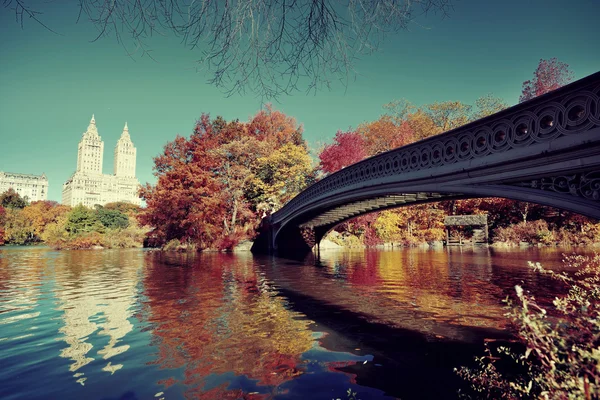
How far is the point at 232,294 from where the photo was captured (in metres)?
7.24

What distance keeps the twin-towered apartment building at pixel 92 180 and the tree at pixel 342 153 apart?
137023mm

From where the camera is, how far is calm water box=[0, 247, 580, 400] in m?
2.82

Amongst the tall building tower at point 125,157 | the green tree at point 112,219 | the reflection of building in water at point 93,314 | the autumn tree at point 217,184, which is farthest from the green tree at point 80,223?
the tall building tower at point 125,157

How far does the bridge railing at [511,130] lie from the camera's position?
16.0 ft

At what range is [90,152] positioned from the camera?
159m

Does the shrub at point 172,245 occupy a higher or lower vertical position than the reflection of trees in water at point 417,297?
higher

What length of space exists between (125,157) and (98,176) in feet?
67.7

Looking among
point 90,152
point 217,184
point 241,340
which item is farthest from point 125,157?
point 241,340

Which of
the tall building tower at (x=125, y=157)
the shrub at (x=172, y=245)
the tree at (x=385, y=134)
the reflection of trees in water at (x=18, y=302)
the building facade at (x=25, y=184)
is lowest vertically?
the reflection of trees in water at (x=18, y=302)

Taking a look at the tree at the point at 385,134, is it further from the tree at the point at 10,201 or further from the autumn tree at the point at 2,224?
the tree at the point at 10,201

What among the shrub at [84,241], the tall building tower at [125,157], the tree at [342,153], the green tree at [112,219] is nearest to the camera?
the shrub at [84,241]

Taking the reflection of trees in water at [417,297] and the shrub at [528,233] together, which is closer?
the reflection of trees in water at [417,297]

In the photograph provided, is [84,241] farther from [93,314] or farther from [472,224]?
[472,224]

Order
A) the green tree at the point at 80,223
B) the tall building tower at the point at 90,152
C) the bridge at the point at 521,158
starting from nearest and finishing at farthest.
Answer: the bridge at the point at 521,158 → the green tree at the point at 80,223 → the tall building tower at the point at 90,152
